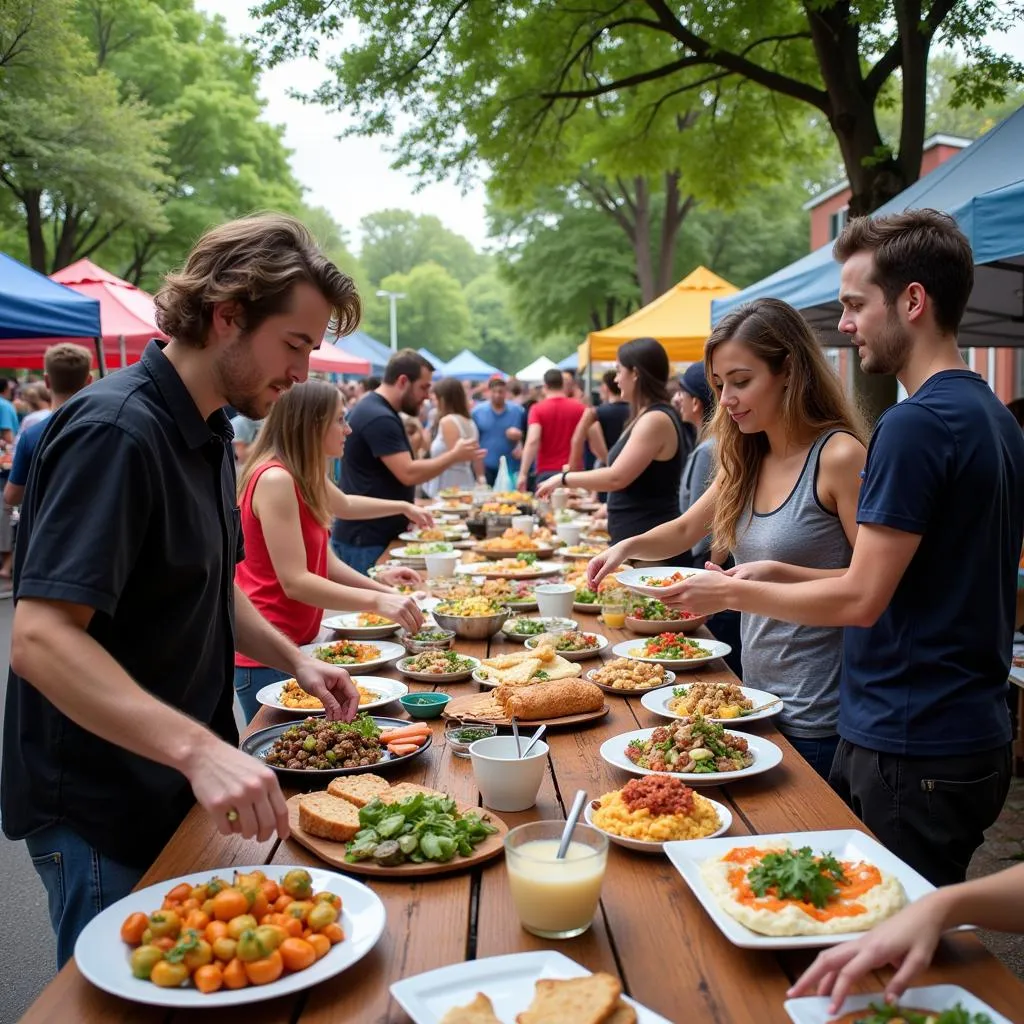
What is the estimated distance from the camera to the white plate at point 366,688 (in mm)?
2975

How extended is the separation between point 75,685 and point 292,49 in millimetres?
8452

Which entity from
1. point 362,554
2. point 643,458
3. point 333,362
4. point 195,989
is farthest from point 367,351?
point 195,989

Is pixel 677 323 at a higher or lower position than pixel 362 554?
higher

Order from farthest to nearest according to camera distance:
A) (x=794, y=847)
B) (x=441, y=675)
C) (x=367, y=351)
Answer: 1. (x=367, y=351)
2. (x=441, y=675)
3. (x=794, y=847)

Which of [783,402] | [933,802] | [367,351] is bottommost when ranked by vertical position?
Answer: [933,802]

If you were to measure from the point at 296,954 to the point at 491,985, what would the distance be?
0.31 metres

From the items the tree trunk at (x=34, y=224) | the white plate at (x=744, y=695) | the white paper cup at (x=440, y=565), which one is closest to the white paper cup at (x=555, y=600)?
the white paper cup at (x=440, y=565)

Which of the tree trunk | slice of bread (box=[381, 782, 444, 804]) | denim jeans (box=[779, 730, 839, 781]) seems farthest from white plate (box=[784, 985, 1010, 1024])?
the tree trunk

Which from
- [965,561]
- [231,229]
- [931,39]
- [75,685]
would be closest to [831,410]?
[965,561]

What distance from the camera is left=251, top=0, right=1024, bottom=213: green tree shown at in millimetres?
7543

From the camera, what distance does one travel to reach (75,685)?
173cm

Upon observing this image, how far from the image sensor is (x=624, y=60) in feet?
35.2

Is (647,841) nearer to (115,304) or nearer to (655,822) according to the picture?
(655,822)

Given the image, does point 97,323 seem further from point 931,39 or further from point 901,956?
point 901,956
